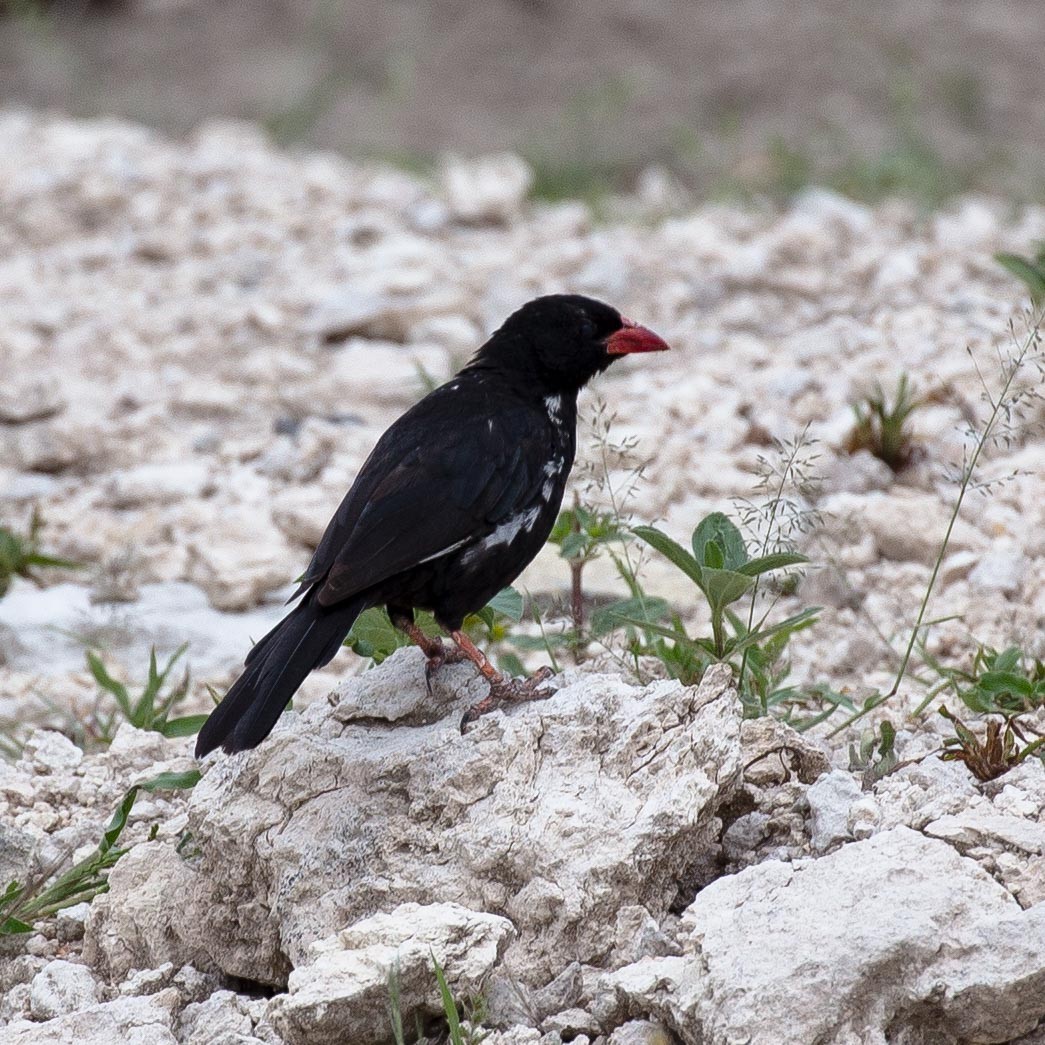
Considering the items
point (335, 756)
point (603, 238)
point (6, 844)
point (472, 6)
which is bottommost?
point (6, 844)

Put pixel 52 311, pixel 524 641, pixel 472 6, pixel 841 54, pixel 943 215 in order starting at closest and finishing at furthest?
1. pixel 524 641
2. pixel 52 311
3. pixel 943 215
4. pixel 841 54
5. pixel 472 6

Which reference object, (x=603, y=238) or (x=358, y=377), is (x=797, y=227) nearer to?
(x=603, y=238)

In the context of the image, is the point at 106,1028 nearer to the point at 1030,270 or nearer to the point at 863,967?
the point at 863,967

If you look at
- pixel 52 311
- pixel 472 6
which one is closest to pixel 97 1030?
pixel 52 311

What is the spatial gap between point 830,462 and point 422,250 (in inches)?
125

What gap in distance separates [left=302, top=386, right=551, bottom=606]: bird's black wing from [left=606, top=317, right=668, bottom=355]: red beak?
561 millimetres

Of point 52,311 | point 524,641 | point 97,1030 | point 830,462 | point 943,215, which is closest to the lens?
point 97,1030

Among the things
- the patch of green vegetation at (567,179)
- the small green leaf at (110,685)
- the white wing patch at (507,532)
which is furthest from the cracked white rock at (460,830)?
the patch of green vegetation at (567,179)

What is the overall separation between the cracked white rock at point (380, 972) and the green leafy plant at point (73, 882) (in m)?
0.80

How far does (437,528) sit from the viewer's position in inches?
158

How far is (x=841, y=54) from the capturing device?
13109mm

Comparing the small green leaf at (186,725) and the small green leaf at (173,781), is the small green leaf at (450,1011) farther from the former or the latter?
the small green leaf at (186,725)

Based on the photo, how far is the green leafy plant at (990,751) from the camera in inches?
141

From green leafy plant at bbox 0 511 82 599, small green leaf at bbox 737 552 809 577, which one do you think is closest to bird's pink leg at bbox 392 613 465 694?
small green leaf at bbox 737 552 809 577
